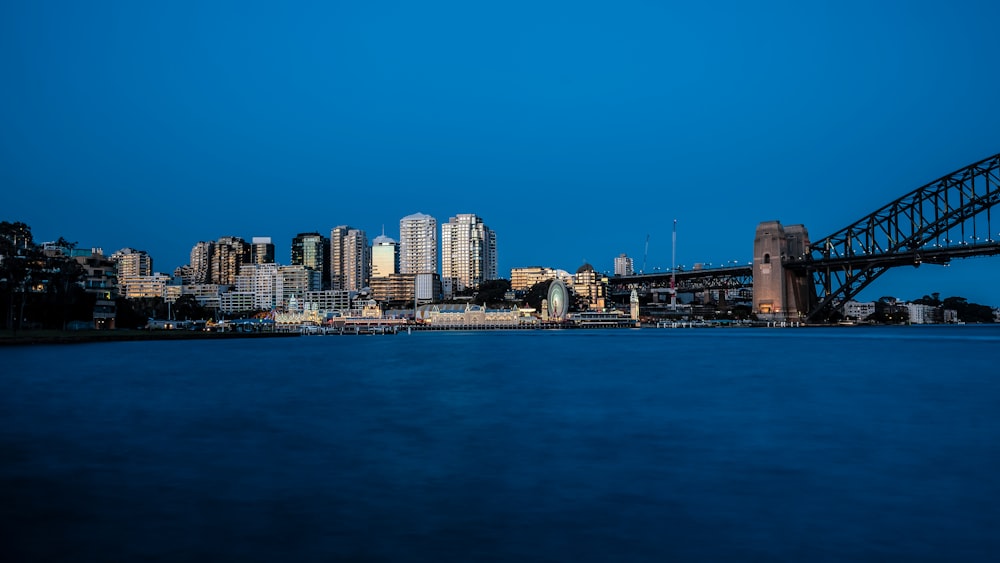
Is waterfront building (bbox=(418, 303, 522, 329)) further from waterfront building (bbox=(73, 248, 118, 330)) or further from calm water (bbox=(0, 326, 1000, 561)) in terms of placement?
calm water (bbox=(0, 326, 1000, 561))

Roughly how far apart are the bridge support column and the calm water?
96253 millimetres

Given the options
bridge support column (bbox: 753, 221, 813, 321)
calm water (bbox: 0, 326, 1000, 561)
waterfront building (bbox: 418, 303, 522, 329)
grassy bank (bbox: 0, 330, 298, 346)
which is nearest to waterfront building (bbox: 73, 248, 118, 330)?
grassy bank (bbox: 0, 330, 298, 346)

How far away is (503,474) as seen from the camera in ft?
40.0

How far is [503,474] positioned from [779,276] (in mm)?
116646

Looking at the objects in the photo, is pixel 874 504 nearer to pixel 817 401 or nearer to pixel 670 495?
pixel 670 495

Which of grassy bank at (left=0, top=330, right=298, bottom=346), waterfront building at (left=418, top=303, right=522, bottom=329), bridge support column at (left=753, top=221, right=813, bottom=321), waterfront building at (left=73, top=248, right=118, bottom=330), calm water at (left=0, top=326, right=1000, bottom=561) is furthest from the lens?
waterfront building at (left=418, top=303, right=522, bottom=329)

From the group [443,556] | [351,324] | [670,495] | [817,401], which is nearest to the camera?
[443,556]

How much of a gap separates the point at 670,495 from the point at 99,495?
8.30 meters

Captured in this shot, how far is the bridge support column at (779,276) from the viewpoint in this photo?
119000 millimetres

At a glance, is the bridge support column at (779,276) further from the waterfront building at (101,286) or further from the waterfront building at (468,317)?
the waterfront building at (101,286)

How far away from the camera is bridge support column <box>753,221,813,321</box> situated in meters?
119

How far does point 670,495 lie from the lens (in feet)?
34.7

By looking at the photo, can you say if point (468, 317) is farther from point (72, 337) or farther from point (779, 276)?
point (72, 337)

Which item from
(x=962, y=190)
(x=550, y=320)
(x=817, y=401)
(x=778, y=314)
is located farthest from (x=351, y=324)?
(x=817, y=401)
